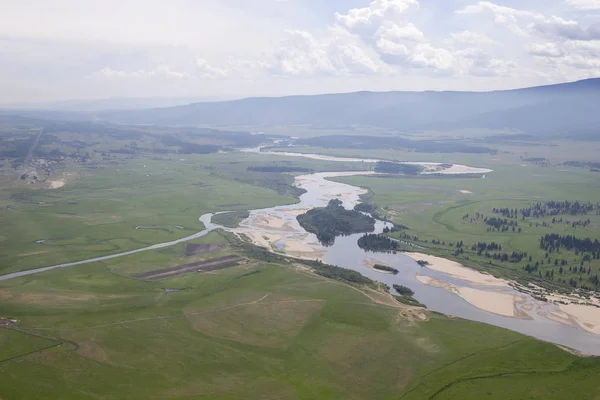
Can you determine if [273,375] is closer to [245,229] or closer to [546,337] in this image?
[546,337]

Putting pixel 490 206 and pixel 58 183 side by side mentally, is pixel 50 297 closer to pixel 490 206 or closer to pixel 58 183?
pixel 58 183

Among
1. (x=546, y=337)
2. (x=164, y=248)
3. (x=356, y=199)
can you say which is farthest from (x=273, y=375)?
(x=356, y=199)

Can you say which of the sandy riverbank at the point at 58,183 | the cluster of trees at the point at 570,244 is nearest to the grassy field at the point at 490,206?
the cluster of trees at the point at 570,244

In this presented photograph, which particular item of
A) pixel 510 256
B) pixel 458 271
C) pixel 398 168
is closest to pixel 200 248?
pixel 458 271

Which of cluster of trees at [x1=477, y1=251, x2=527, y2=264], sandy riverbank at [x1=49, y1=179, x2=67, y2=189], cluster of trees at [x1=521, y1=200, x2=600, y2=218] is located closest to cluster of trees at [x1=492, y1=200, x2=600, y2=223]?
cluster of trees at [x1=521, y1=200, x2=600, y2=218]

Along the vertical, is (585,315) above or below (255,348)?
above
